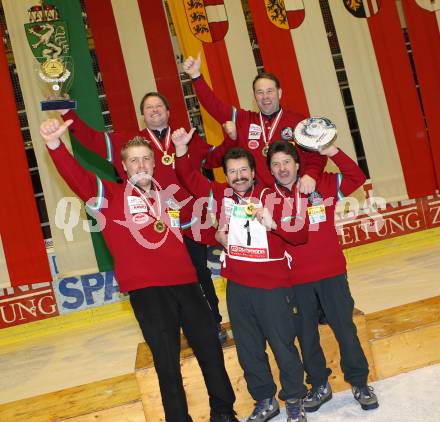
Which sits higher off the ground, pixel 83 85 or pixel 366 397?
pixel 83 85

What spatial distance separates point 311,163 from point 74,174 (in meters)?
1.20

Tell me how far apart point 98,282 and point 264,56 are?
2996 mm

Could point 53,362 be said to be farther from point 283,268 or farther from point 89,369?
point 283,268

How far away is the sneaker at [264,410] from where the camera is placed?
2875mm

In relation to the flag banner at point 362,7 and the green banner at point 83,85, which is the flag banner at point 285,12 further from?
the green banner at point 83,85

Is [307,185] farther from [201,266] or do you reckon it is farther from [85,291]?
[85,291]

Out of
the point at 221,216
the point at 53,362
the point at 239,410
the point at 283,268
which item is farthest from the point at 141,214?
the point at 53,362

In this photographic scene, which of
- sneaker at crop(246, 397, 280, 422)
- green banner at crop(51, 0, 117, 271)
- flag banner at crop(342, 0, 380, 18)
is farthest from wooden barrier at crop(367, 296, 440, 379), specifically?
flag banner at crop(342, 0, 380, 18)

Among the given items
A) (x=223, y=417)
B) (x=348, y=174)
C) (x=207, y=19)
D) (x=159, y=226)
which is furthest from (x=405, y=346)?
(x=207, y=19)

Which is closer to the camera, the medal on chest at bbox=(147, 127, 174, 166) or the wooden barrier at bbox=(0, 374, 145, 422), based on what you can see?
the wooden barrier at bbox=(0, 374, 145, 422)

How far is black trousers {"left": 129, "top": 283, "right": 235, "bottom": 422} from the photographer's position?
2.69m

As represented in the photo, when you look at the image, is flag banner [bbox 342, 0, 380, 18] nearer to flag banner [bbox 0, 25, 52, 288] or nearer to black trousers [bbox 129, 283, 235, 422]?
flag banner [bbox 0, 25, 52, 288]

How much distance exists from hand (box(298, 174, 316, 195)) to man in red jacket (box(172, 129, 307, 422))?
7cm

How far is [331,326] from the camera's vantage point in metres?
2.95
